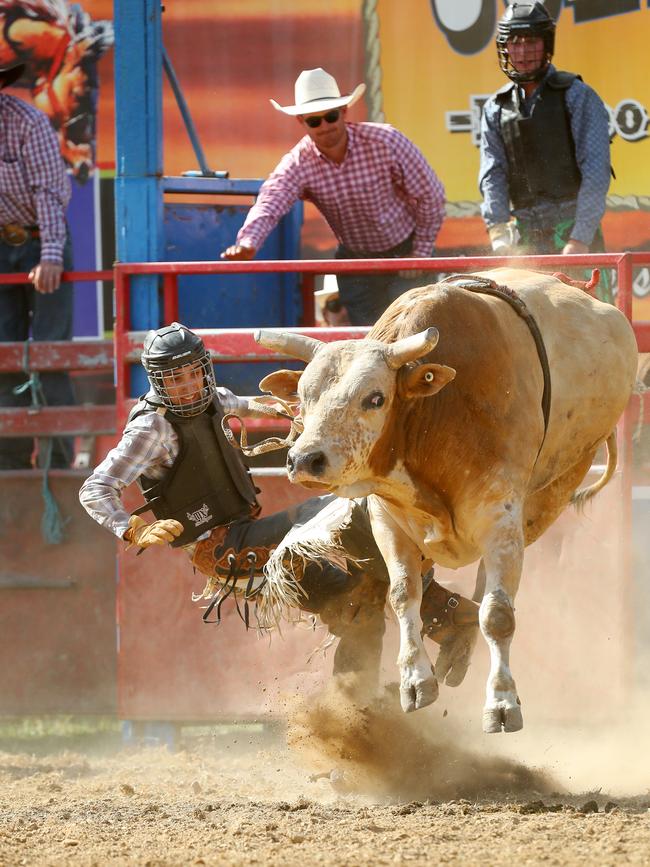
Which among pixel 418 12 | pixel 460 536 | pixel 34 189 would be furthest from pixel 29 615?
pixel 418 12

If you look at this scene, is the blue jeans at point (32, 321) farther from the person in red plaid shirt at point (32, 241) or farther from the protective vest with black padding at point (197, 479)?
the protective vest with black padding at point (197, 479)

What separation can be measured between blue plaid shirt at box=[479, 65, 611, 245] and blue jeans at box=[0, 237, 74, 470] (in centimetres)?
234

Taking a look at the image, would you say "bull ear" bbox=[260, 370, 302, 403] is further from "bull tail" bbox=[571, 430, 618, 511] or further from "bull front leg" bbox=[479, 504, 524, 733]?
"bull tail" bbox=[571, 430, 618, 511]

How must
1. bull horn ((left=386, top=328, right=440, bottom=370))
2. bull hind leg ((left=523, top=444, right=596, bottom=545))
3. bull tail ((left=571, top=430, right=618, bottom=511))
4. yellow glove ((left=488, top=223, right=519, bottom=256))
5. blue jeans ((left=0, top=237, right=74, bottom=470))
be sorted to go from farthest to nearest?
blue jeans ((left=0, top=237, right=74, bottom=470)), yellow glove ((left=488, top=223, right=519, bottom=256)), bull tail ((left=571, top=430, right=618, bottom=511)), bull hind leg ((left=523, top=444, right=596, bottom=545)), bull horn ((left=386, top=328, right=440, bottom=370))

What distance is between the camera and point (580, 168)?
6664 millimetres

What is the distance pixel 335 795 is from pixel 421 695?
1285mm

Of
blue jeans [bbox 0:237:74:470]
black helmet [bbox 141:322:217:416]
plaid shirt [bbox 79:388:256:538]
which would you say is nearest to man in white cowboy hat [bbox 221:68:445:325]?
blue jeans [bbox 0:237:74:470]

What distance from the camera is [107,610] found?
7570mm

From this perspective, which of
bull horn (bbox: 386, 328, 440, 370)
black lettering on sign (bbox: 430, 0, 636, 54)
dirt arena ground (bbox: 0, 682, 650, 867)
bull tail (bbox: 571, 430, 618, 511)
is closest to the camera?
dirt arena ground (bbox: 0, 682, 650, 867)

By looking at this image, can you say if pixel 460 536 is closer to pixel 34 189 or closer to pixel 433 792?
pixel 433 792

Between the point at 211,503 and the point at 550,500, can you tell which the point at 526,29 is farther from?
the point at 211,503

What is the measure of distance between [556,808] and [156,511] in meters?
1.86

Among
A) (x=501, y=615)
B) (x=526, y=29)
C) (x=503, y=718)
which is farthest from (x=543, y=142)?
(x=503, y=718)

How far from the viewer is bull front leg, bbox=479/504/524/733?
14.5ft
